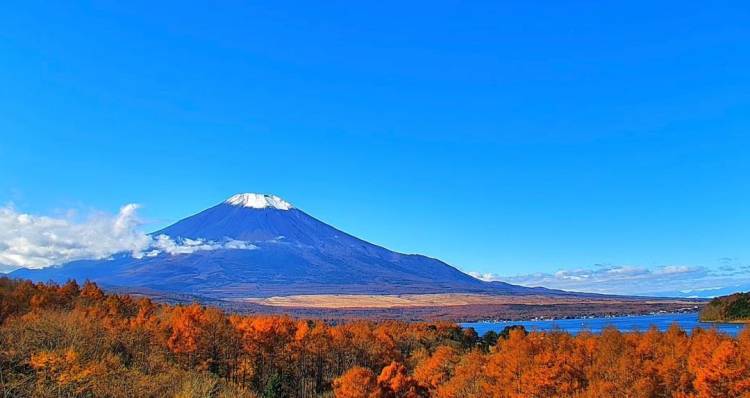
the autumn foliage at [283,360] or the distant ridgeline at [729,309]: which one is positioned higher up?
the distant ridgeline at [729,309]

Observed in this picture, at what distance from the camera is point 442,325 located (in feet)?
426

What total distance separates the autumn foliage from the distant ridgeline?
109774 millimetres

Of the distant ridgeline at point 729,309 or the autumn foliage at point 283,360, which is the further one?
the distant ridgeline at point 729,309

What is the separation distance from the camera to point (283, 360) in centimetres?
7481

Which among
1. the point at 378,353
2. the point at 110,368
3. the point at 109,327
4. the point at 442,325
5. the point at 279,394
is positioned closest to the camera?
the point at 110,368

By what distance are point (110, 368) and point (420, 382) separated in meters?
37.5

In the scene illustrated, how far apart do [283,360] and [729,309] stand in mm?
149940

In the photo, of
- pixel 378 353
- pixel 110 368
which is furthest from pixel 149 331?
pixel 378 353

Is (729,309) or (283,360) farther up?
(729,309)

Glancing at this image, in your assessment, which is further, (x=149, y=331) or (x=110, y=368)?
(x=149, y=331)

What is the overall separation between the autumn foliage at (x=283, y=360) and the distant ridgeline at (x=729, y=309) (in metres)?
110

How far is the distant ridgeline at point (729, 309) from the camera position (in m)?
168

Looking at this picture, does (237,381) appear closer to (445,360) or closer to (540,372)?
(445,360)

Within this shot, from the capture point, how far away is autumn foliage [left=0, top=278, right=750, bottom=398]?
126 ft
